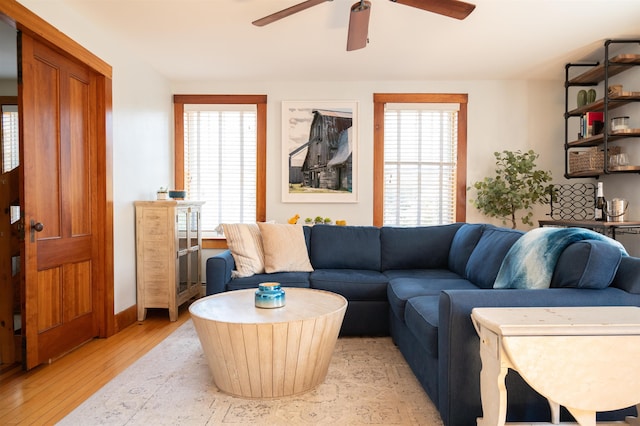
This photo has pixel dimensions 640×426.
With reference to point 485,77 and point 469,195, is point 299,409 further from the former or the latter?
point 485,77

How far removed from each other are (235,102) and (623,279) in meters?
4.25

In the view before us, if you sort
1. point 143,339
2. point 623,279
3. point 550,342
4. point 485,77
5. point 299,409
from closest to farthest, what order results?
point 550,342 → point 623,279 → point 299,409 → point 143,339 → point 485,77

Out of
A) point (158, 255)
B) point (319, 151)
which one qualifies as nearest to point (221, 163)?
point (319, 151)

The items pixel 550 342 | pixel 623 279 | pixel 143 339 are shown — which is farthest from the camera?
pixel 143 339

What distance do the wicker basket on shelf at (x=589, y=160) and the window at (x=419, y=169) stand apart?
111 centimetres

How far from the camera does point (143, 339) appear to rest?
3500 mm

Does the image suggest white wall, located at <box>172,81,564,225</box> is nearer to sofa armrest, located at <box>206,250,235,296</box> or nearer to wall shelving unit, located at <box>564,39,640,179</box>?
wall shelving unit, located at <box>564,39,640,179</box>

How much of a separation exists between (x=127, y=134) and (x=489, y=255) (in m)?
3.25

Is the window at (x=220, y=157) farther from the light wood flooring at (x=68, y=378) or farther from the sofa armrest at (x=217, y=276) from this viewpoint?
the light wood flooring at (x=68, y=378)

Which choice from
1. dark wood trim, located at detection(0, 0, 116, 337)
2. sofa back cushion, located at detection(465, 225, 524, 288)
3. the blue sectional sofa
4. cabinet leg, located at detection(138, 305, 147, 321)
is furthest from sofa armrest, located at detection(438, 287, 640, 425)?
cabinet leg, located at detection(138, 305, 147, 321)

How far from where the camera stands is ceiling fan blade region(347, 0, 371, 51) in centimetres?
262

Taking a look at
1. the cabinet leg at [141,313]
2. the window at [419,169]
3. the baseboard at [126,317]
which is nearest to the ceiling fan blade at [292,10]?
the window at [419,169]

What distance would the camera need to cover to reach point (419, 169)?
5.17 meters

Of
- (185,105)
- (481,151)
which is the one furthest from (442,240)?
(185,105)
